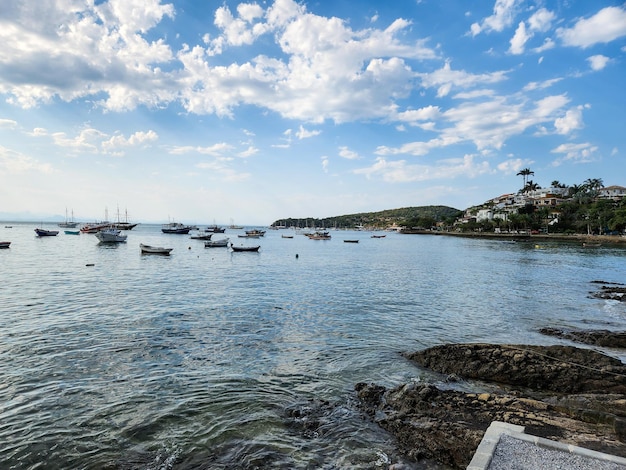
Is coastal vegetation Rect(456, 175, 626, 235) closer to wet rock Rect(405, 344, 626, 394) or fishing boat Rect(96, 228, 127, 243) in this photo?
wet rock Rect(405, 344, 626, 394)

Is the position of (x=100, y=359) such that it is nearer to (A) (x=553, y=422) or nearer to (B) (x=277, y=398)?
(B) (x=277, y=398)

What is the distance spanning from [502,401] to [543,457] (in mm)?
3643

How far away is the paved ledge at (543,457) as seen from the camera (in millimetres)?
5223

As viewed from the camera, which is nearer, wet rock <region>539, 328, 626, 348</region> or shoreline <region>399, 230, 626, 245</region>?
wet rock <region>539, 328, 626, 348</region>

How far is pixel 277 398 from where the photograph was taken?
10008 millimetres

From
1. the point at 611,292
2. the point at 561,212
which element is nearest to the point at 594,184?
the point at 561,212

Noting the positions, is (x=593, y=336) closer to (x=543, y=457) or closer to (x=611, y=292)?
(x=543, y=457)

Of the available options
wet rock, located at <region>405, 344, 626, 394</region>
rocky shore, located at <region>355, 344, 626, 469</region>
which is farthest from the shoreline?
rocky shore, located at <region>355, 344, 626, 469</region>

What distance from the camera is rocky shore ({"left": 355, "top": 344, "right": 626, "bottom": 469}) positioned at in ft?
23.7

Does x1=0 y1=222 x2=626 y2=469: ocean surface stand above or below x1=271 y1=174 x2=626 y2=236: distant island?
below

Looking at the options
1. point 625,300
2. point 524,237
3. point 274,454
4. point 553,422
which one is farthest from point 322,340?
point 524,237

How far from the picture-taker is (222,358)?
514 inches

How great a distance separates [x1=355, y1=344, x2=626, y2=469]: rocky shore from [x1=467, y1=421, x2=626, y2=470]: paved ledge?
1.35m

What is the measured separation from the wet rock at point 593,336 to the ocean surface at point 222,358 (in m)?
1.09
